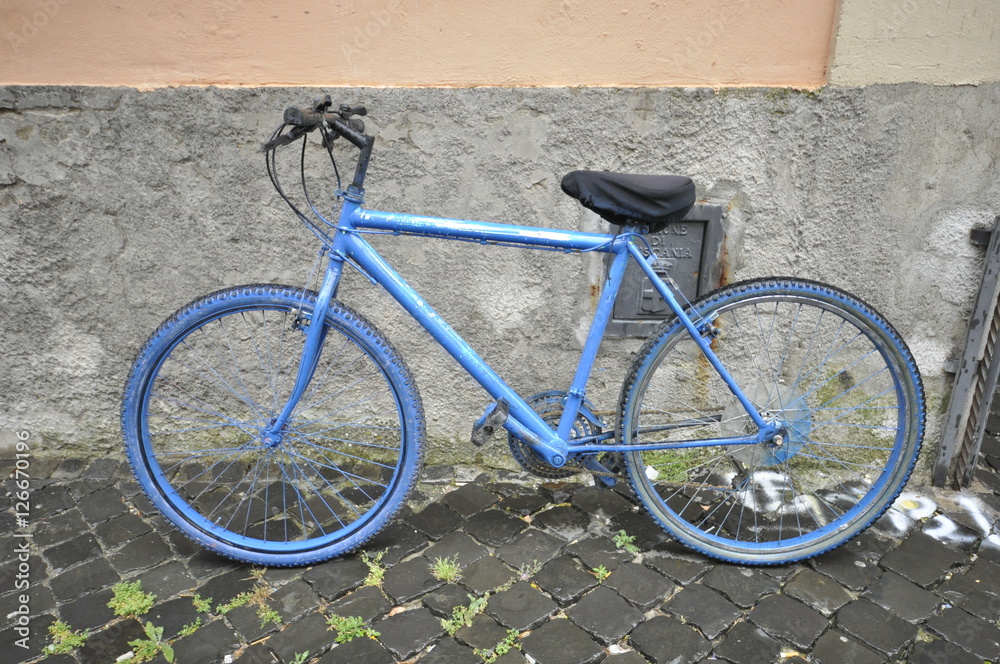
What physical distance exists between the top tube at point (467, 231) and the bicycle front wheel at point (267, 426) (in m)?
0.32

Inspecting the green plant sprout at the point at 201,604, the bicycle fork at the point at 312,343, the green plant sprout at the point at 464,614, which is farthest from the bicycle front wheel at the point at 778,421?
the green plant sprout at the point at 201,604

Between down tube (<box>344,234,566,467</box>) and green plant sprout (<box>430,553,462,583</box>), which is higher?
down tube (<box>344,234,566,467</box>)

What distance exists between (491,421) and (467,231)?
0.67 m

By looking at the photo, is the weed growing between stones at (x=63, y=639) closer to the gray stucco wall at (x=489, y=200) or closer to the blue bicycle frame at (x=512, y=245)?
the blue bicycle frame at (x=512, y=245)

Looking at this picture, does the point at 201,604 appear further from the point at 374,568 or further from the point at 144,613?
the point at 374,568

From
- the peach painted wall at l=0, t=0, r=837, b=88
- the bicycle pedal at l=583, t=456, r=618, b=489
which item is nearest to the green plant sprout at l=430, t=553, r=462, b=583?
the bicycle pedal at l=583, t=456, r=618, b=489

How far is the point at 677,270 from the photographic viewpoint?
311 cm

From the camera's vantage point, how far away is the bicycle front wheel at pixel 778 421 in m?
2.52

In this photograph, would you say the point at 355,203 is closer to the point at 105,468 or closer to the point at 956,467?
the point at 105,468

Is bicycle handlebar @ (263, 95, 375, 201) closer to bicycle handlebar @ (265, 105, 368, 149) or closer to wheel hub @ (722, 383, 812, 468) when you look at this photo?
bicycle handlebar @ (265, 105, 368, 149)

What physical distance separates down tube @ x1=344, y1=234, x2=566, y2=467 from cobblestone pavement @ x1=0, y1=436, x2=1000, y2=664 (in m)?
0.45

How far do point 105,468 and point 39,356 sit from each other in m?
0.59

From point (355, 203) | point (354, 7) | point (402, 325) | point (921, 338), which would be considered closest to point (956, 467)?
point (921, 338)

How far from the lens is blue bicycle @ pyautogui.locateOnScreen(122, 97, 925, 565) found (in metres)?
2.41
